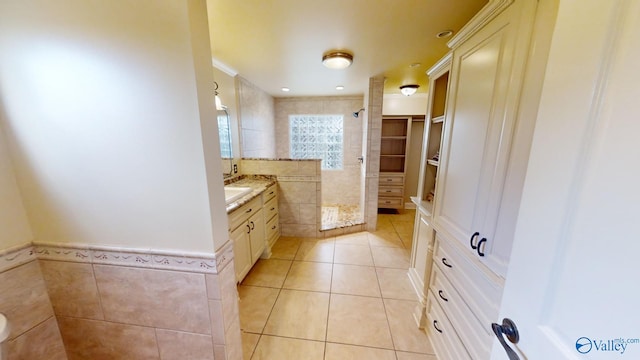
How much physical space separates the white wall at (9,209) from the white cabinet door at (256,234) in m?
1.40

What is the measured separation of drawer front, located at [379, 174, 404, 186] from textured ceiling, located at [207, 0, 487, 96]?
1.85 m

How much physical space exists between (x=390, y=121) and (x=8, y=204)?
4.46m

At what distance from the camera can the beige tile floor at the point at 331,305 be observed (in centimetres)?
156

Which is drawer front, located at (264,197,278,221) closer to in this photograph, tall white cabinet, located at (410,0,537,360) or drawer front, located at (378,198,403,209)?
tall white cabinet, located at (410,0,537,360)

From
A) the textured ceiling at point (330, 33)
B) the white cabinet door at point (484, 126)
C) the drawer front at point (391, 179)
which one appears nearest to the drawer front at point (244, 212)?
the textured ceiling at point (330, 33)

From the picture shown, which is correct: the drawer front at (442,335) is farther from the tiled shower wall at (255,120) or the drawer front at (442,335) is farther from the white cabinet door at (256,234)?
the tiled shower wall at (255,120)

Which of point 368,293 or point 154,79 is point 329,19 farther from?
point 368,293

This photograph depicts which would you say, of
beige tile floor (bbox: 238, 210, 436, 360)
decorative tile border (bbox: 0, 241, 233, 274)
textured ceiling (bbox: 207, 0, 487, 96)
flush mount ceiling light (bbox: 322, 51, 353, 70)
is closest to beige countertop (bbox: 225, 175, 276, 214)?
decorative tile border (bbox: 0, 241, 233, 274)

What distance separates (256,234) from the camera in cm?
241

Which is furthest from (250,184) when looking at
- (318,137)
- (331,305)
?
(318,137)

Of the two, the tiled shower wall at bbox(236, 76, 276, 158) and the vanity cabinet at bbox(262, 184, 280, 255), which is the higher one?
the tiled shower wall at bbox(236, 76, 276, 158)

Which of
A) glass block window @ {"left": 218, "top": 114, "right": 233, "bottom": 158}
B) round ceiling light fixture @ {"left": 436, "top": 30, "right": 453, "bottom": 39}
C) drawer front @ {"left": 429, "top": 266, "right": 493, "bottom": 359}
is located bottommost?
drawer front @ {"left": 429, "top": 266, "right": 493, "bottom": 359}

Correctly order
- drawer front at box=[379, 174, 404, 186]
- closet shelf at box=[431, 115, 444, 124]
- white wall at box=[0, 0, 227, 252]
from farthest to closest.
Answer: drawer front at box=[379, 174, 404, 186]
closet shelf at box=[431, 115, 444, 124]
white wall at box=[0, 0, 227, 252]

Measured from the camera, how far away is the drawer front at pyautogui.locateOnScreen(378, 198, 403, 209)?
4.25 meters
